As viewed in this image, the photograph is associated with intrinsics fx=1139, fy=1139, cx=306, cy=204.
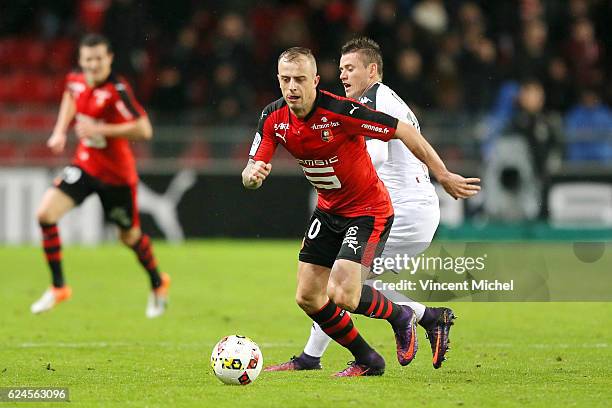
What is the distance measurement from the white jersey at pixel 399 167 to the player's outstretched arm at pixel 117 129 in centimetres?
317

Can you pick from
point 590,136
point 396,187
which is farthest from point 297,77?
point 590,136

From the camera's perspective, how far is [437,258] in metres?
8.14

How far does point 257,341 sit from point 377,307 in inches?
77.4

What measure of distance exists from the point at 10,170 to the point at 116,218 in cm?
667

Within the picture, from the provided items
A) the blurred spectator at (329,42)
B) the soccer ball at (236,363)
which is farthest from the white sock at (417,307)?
the blurred spectator at (329,42)

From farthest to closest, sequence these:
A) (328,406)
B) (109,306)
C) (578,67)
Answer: (578,67)
(109,306)
(328,406)

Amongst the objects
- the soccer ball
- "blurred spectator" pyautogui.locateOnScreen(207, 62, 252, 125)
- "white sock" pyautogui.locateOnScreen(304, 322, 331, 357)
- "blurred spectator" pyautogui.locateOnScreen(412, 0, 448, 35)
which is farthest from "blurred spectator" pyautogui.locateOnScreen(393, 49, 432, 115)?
the soccer ball

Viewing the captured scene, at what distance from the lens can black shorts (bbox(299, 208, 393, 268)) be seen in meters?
7.04

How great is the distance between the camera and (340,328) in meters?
7.18

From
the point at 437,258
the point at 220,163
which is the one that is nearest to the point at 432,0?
the point at 220,163

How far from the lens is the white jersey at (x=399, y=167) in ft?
25.4

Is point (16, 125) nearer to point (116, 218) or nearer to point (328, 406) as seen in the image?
point (116, 218)

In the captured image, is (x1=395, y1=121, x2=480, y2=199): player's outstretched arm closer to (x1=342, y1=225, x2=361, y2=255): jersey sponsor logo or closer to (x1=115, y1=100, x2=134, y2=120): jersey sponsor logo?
(x1=342, y1=225, x2=361, y2=255): jersey sponsor logo

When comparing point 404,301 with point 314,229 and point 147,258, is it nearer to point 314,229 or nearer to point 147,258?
point 314,229
